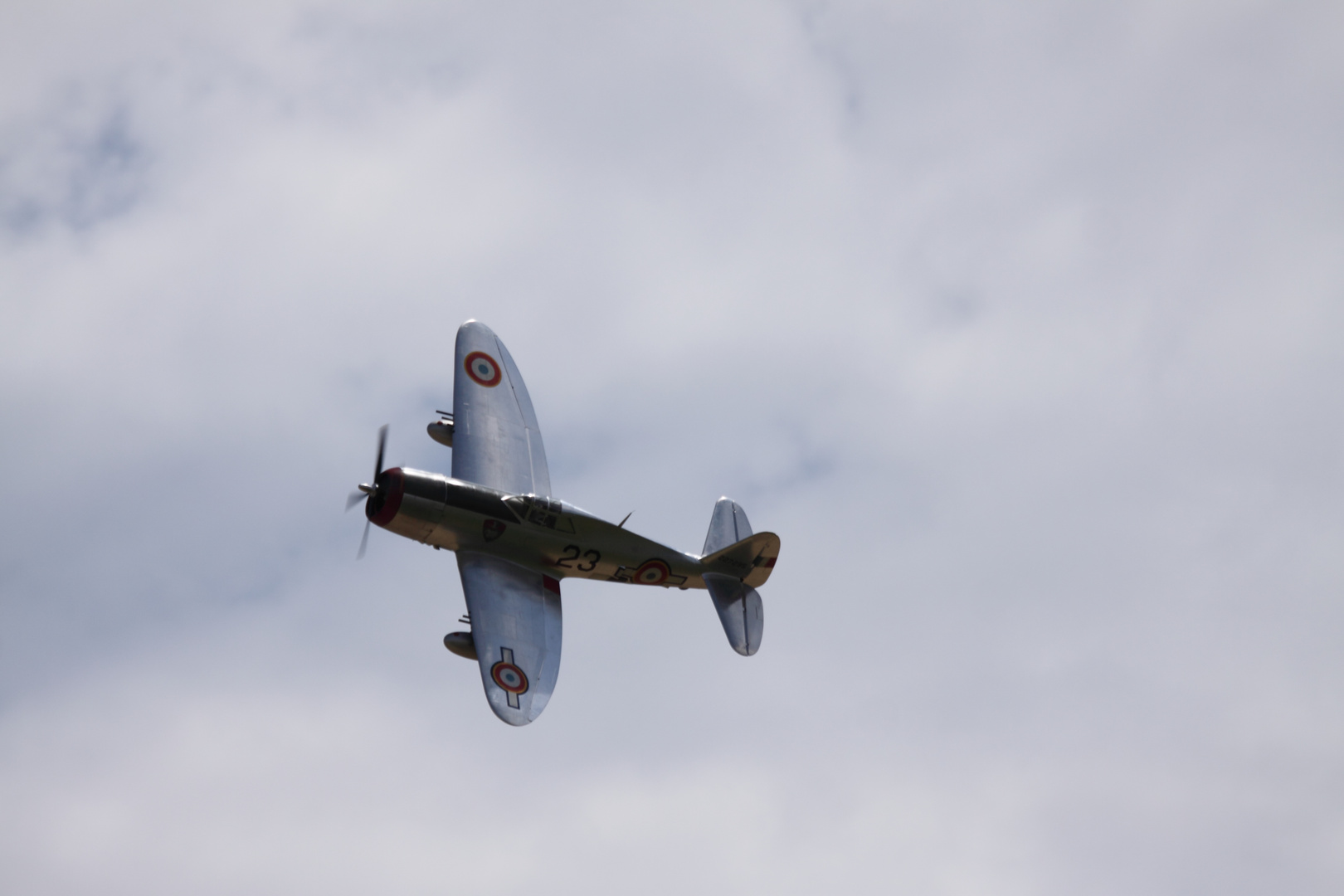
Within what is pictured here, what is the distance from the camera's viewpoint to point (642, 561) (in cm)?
3481

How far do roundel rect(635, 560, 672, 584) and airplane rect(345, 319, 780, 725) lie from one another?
0.04 meters

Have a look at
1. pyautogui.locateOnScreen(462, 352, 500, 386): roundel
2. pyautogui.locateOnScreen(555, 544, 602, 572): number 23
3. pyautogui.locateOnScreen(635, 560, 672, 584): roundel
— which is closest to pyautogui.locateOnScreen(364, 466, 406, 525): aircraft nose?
pyautogui.locateOnScreen(555, 544, 602, 572): number 23

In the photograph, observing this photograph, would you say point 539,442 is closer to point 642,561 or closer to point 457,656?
point 642,561

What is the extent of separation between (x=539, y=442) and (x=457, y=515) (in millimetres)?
5361

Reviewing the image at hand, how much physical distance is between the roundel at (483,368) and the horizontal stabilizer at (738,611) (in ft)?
27.4

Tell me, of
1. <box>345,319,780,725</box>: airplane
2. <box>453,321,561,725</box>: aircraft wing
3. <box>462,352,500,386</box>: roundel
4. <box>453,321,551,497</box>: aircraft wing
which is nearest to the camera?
<box>453,321,561,725</box>: aircraft wing

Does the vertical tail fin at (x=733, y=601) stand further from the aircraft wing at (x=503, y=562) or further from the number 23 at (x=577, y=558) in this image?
the aircraft wing at (x=503, y=562)

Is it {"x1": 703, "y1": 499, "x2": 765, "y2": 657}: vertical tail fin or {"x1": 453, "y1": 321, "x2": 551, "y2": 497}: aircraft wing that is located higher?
{"x1": 453, "y1": 321, "x2": 551, "y2": 497}: aircraft wing

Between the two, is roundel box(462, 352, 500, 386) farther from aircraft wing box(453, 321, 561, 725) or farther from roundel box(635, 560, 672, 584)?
roundel box(635, 560, 672, 584)

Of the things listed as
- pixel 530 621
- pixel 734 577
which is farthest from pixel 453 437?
pixel 734 577

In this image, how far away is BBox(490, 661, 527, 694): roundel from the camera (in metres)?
30.2

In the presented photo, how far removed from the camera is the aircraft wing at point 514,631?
98.8 ft

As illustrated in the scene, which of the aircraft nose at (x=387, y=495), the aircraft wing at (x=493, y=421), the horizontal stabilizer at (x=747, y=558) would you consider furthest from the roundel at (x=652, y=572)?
the aircraft nose at (x=387, y=495)

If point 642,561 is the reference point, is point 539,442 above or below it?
above
